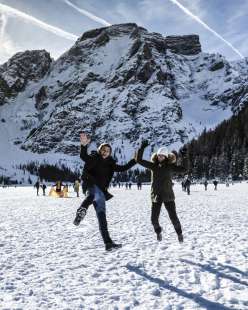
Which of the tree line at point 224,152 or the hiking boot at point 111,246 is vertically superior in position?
the tree line at point 224,152

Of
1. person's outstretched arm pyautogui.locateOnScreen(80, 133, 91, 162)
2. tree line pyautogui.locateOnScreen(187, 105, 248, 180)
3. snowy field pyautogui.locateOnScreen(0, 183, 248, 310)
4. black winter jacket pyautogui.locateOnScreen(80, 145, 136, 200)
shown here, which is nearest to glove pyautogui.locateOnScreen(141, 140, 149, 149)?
black winter jacket pyautogui.locateOnScreen(80, 145, 136, 200)

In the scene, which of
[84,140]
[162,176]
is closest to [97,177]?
[84,140]

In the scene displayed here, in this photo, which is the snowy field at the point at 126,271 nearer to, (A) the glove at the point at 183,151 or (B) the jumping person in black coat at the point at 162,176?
(B) the jumping person in black coat at the point at 162,176

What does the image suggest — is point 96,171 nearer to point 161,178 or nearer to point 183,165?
point 161,178

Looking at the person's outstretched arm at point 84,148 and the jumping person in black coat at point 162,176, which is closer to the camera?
the person's outstretched arm at point 84,148

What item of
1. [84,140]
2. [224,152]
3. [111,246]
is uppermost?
[224,152]

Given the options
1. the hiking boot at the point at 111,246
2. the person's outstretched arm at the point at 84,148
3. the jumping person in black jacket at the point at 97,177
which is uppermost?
the person's outstretched arm at the point at 84,148

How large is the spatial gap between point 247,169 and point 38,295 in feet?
382

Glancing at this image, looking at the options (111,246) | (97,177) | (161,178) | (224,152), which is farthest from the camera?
(224,152)

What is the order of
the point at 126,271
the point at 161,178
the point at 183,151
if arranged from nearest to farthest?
1. the point at 126,271
2. the point at 161,178
3. the point at 183,151

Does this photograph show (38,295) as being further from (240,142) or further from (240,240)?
(240,142)

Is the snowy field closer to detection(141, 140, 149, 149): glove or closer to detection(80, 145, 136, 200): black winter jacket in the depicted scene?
detection(80, 145, 136, 200): black winter jacket

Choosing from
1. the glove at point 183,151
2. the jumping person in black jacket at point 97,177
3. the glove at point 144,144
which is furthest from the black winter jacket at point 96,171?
the glove at point 183,151

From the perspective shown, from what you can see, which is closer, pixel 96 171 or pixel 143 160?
pixel 96 171
